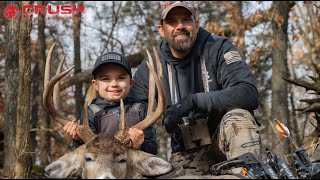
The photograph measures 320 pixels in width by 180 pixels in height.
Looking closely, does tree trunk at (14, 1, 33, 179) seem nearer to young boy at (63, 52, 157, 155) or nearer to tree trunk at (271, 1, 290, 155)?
young boy at (63, 52, 157, 155)

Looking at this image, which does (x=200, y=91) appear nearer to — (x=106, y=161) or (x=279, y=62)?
(x=106, y=161)

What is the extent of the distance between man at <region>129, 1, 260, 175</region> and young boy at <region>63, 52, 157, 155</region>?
1.05ft

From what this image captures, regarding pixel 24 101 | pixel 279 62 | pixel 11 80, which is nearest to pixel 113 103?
pixel 24 101

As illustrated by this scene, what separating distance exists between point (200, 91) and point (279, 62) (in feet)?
22.0

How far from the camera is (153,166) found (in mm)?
4121

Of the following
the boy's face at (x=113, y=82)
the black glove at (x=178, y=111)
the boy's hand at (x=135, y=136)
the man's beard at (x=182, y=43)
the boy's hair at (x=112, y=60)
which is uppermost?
the man's beard at (x=182, y=43)

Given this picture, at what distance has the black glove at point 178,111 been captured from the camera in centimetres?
487

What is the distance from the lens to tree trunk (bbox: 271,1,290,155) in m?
11.5

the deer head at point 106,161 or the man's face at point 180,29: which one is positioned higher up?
the man's face at point 180,29

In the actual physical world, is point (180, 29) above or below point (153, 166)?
above

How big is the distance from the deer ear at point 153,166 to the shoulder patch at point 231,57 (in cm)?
165

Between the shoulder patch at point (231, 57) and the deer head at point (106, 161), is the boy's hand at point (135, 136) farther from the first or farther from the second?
the shoulder patch at point (231, 57)

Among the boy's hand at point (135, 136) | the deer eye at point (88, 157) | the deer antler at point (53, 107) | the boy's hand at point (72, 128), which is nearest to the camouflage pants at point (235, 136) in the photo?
the boy's hand at point (135, 136)

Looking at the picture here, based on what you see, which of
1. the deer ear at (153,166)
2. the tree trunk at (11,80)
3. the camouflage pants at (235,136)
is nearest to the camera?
the deer ear at (153,166)
